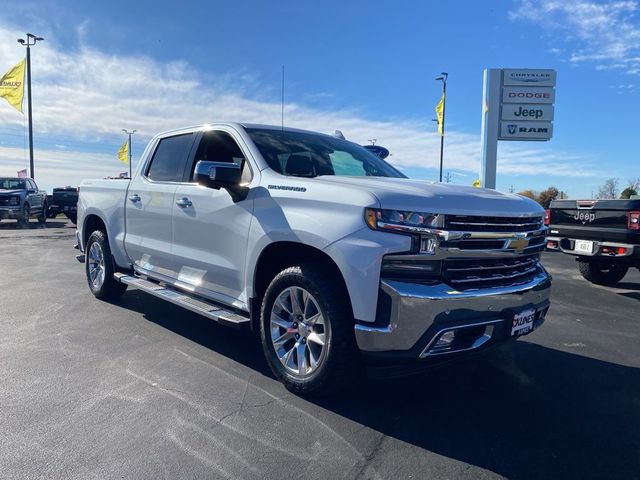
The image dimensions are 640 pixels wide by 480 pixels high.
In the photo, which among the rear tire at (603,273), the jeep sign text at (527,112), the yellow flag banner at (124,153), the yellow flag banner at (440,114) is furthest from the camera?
Result: the yellow flag banner at (124,153)

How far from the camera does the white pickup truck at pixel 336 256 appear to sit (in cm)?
298

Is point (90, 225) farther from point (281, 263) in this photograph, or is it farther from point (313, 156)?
point (281, 263)

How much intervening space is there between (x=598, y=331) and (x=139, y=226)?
16.7ft

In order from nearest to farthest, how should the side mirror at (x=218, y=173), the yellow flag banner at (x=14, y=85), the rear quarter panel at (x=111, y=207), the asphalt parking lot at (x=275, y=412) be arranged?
the asphalt parking lot at (x=275, y=412)
the side mirror at (x=218, y=173)
the rear quarter panel at (x=111, y=207)
the yellow flag banner at (x=14, y=85)

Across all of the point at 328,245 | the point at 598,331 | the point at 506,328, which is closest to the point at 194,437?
the point at 328,245

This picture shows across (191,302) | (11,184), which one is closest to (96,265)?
(191,302)

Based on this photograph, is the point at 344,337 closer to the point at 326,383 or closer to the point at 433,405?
the point at 326,383

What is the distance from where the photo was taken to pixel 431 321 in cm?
291

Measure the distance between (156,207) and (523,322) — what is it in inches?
140

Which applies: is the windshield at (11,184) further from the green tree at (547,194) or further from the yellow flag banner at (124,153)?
the green tree at (547,194)

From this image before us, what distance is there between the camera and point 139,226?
5.38 metres

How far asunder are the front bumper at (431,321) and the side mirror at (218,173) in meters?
1.49

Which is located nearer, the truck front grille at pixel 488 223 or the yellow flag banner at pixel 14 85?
the truck front grille at pixel 488 223

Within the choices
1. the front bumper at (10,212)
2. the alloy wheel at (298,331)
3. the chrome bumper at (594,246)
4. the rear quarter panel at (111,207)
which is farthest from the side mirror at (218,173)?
the front bumper at (10,212)
